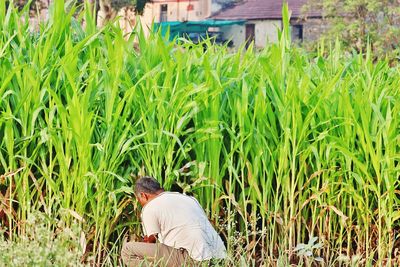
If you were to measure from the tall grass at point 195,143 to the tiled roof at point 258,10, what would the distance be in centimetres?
3028

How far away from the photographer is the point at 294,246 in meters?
5.59

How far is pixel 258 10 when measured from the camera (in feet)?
125

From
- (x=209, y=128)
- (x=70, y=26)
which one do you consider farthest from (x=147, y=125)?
(x=70, y=26)

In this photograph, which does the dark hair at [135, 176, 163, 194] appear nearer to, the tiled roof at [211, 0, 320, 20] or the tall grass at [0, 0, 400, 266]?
the tall grass at [0, 0, 400, 266]

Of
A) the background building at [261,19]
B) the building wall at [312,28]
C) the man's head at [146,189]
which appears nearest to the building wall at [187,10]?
the background building at [261,19]

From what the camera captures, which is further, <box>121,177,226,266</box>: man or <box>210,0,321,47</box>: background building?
<box>210,0,321,47</box>: background building

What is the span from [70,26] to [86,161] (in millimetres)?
979

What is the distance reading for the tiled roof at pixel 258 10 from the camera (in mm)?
36531

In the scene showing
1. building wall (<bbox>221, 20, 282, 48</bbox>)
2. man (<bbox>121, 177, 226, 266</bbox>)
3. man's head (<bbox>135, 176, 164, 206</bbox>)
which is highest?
man's head (<bbox>135, 176, 164, 206</bbox>)

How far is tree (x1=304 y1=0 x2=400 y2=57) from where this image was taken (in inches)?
1039

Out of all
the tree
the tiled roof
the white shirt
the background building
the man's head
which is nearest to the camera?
the man's head

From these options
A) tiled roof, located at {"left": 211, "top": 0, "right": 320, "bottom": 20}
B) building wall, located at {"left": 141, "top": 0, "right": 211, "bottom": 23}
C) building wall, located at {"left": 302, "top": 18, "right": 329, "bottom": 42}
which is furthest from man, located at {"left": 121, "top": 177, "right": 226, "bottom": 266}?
building wall, located at {"left": 141, "top": 0, "right": 211, "bottom": 23}

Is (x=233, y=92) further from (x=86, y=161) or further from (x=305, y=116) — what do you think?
(x=86, y=161)

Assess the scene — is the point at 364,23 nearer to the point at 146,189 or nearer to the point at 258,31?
the point at 258,31
